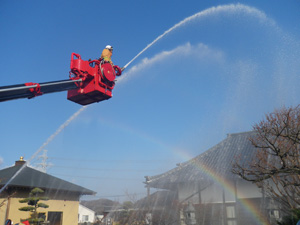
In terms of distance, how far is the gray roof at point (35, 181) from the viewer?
17314mm

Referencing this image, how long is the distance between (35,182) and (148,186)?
9.73m

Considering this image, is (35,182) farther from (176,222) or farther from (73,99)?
(73,99)

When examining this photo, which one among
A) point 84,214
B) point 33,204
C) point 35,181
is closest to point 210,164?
point 35,181

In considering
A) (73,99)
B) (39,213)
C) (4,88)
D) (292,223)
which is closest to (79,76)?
(73,99)

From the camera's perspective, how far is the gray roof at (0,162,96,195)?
17.3 meters

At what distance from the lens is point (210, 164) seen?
23.7 metres

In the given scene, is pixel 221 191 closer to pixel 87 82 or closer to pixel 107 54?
pixel 107 54

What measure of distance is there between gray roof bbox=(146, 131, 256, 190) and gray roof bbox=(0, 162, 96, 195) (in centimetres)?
643

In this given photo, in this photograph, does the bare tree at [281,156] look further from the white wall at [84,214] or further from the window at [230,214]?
the white wall at [84,214]

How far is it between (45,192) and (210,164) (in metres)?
13.0

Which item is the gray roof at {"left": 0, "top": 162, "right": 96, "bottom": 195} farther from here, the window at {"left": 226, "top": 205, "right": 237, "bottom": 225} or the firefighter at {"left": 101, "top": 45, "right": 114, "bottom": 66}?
the firefighter at {"left": 101, "top": 45, "right": 114, "bottom": 66}

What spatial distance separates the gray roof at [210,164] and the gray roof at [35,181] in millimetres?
6434

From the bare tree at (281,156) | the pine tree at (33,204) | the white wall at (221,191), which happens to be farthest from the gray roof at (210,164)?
the pine tree at (33,204)

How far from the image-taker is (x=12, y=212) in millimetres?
17125
